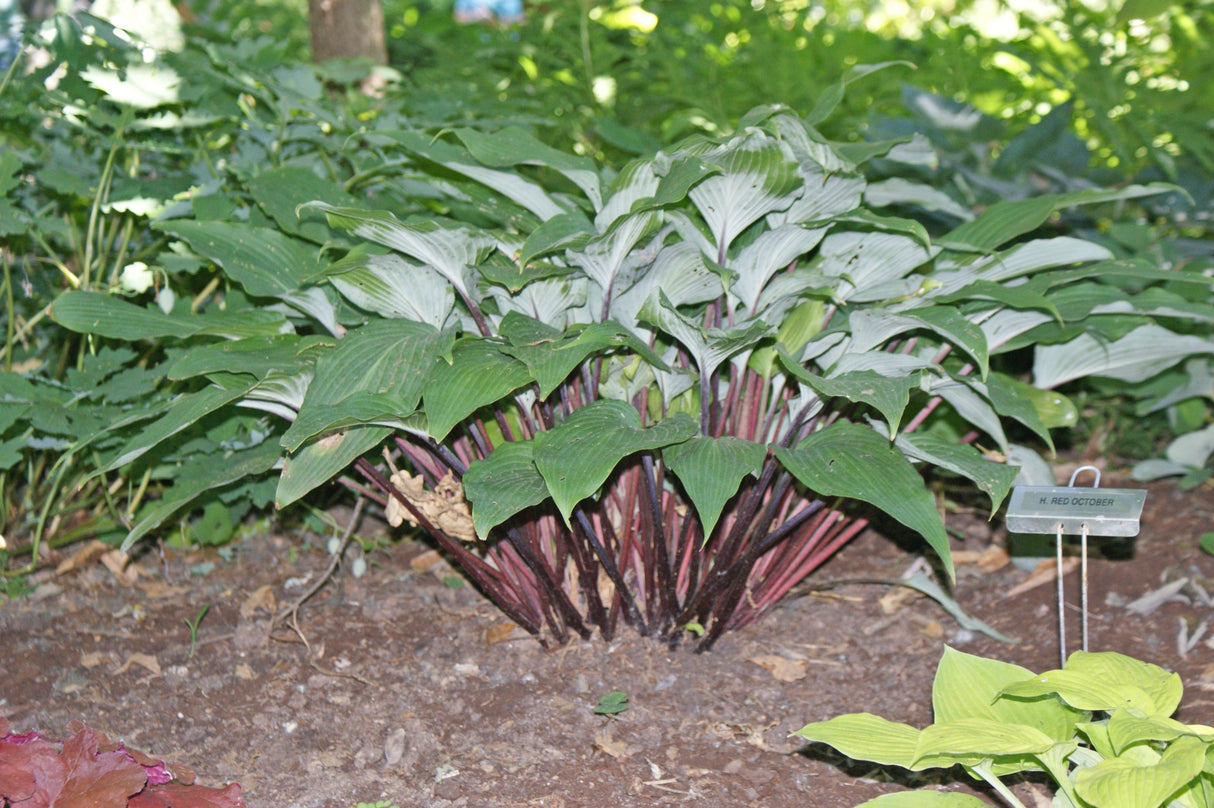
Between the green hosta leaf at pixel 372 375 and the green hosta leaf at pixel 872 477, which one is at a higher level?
the green hosta leaf at pixel 372 375

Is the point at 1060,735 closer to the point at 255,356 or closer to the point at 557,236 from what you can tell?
the point at 557,236

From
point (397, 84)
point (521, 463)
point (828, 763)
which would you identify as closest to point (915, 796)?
point (828, 763)

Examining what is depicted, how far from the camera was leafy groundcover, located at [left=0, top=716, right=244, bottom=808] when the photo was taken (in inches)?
63.4

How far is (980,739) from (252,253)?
179 cm

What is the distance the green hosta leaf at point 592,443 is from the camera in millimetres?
1732

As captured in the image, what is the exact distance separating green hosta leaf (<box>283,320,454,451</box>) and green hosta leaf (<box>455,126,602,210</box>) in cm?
38

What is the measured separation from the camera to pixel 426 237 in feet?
6.19

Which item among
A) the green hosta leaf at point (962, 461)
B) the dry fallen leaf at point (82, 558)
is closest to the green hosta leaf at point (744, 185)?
the green hosta leaf at point (962, 461)

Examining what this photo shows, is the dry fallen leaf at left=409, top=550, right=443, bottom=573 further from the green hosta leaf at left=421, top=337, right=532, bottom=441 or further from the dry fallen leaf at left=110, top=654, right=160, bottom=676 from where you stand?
the green hosta leaf at left=421, top=337, right=532, bottom=441

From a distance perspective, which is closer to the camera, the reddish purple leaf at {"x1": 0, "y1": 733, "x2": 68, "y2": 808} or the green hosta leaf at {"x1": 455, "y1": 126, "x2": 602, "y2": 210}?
the reddish purple leaf at {"x1": 0, "y1": 733, "x2": 68, "y2": 808}

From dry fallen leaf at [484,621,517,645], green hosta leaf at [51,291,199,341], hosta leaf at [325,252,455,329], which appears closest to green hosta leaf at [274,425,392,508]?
hosta leaf at [325,252,455,329]

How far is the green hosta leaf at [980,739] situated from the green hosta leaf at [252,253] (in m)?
1.56

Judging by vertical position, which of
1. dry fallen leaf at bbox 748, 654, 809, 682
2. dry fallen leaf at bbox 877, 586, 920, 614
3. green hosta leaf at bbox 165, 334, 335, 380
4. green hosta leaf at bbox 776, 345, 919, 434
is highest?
green hosta leaf at bbox 776, 345, 919, 434

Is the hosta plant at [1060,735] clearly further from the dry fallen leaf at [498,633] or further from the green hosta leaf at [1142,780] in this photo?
the dry fallen leaf at [498,633]
